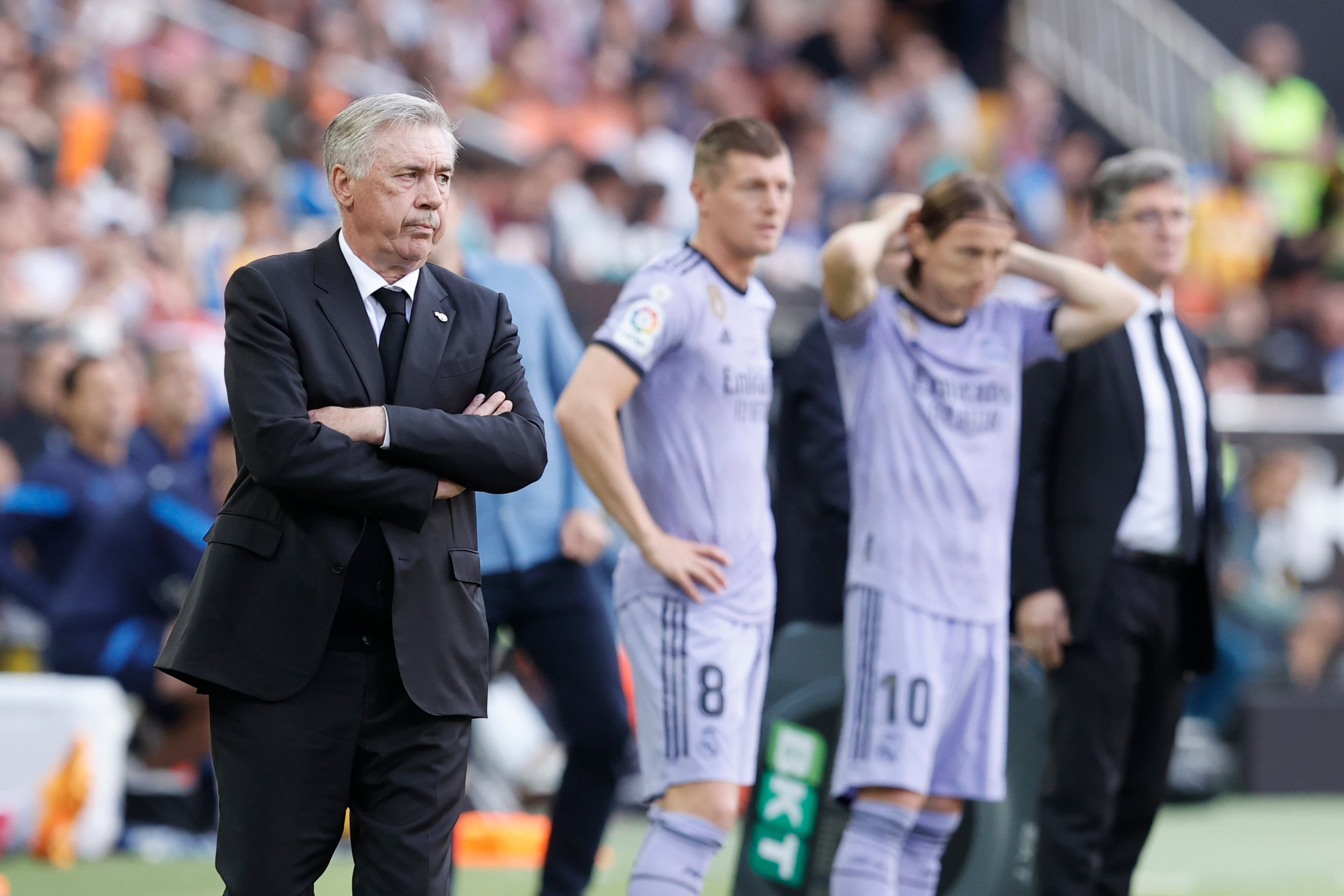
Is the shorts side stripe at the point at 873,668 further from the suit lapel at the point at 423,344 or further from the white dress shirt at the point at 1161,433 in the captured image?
the suit lapel at the point at 423,344

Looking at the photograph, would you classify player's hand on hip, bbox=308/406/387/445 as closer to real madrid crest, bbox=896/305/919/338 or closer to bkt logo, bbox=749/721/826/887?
real madrid crest, bbox=896/305/919/338

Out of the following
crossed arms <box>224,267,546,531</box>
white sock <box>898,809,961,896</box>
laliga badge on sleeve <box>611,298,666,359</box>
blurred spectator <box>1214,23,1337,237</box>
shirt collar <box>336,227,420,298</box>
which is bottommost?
white sock <box>898,809,961,896</box>

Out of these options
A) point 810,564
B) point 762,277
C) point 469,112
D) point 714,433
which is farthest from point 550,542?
point 469,112

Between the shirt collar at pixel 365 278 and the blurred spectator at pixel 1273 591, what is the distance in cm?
838

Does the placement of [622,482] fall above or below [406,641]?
above

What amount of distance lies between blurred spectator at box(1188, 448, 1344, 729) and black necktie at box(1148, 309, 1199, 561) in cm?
572

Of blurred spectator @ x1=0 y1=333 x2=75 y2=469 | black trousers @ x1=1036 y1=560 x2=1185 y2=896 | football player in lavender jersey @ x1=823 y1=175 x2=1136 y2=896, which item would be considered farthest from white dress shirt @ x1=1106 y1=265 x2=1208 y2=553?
blurred spectator @ x1=0 y1=333 x2=75 y2=469

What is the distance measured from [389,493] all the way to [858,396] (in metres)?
2.07

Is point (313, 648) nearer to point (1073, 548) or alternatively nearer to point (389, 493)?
point (389, 493)

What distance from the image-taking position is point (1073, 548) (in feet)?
17.9

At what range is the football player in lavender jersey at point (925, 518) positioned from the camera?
492 cm

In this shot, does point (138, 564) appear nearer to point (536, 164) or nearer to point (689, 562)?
point (689, 562)

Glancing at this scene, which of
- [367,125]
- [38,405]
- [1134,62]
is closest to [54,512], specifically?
[38,405]

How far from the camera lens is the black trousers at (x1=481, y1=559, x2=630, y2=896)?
554 cm
